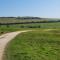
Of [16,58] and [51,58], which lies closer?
[16,58]

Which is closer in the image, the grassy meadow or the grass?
the grass

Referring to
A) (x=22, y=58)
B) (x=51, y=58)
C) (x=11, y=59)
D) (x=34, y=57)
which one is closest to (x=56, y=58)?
(x=51, y=58)

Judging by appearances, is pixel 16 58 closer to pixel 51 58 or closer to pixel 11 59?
pixel 11 59

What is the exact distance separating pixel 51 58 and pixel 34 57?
1540 mm

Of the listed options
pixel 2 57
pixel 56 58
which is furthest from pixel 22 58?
pixel 56 58

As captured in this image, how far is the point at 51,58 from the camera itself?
63.7 ft

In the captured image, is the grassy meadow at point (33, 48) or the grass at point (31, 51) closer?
the grass at point (31, 51)

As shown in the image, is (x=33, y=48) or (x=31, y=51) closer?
(x=31, y=51)

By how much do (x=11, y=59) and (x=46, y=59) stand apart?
3.28 metres

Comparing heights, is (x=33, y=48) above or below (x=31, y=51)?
below

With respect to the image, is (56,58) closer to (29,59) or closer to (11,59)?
(29,59)

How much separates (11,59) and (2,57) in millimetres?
739

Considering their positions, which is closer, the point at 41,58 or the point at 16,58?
the point at 16,58

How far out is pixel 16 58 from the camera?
58.5 feet
